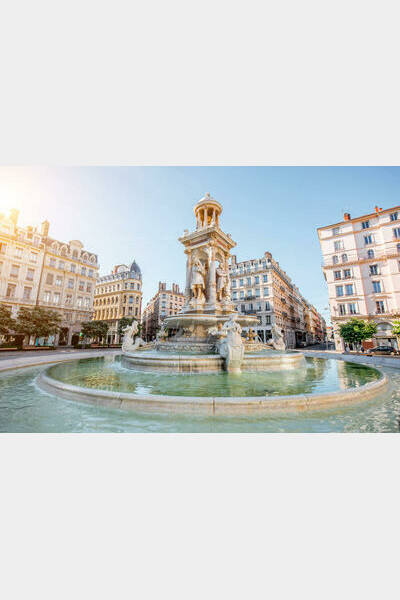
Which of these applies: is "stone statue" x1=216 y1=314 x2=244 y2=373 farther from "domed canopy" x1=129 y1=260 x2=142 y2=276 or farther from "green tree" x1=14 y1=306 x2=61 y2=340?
"domed canopy" x1=129 y1=260 x2=142 y2=276

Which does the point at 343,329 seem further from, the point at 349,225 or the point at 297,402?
the point at 297,402

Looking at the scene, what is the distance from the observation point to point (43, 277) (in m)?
35.8

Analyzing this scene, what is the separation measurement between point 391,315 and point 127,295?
5148 centimetres

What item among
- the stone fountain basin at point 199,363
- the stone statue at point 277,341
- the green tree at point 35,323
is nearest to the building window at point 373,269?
the stone statue at point 277,341

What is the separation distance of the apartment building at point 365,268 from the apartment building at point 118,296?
135 feet

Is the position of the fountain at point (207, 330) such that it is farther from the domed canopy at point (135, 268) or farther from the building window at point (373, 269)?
the domed canopy at point (135, 268)

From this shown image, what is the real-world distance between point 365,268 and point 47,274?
48602 mm

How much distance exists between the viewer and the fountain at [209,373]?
14.0ft

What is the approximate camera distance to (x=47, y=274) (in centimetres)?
3650

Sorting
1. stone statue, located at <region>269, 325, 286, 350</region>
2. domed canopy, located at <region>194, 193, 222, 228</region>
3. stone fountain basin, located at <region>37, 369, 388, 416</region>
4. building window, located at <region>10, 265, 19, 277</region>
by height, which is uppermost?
building window, located at <region>10, 265, 19, 277</region>

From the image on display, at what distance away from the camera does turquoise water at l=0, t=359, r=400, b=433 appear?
11.8 ft

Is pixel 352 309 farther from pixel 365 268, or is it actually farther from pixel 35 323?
pixel 35 323

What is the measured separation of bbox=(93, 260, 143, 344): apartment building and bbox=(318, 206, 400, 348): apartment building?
135 ft

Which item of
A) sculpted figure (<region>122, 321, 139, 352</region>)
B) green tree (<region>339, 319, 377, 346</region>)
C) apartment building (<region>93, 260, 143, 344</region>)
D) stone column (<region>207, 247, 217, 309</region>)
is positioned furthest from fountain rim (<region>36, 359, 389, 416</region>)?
apartment building (<region>93, 260, 143, 344</region>)
